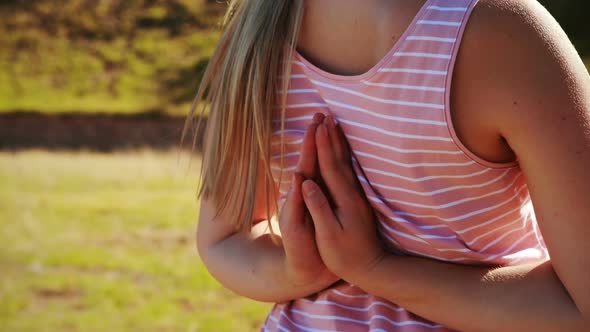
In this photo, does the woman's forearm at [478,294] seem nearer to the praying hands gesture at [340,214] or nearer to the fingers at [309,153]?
the praying hands gesture at [340,214]

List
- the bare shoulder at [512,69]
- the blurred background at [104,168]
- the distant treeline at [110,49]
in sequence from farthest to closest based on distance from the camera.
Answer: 1. the distant treeline at [110,49]
2. the blurred background at [104,168]
3. the bare shoulder at [512,69]

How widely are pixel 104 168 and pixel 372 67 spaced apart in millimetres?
7756

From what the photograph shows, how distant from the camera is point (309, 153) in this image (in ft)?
3.47

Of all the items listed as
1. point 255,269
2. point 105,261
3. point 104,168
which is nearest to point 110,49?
point 104,168

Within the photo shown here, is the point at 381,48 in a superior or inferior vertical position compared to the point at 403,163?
superior

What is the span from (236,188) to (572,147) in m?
0.53

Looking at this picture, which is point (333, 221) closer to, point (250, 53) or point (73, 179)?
point (250, 53)

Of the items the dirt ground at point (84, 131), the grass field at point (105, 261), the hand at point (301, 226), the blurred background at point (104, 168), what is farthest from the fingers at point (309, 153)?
the dirt ground at point (84, 131)

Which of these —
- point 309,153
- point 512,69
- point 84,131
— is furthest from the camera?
point 84,131

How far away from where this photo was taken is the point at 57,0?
1318 centimetres

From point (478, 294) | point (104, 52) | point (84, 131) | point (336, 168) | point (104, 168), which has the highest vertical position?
point (336, 168)

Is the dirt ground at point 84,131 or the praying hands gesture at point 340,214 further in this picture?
the dirt ground at point 84,131

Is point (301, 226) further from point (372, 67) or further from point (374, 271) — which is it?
point (372, 67)

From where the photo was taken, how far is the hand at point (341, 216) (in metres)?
1.03
